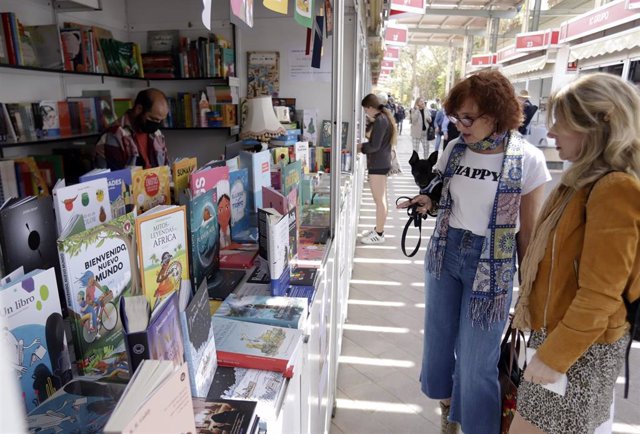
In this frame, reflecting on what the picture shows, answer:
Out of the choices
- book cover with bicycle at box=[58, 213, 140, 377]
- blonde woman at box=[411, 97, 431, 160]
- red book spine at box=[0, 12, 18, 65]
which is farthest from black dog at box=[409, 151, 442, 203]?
blonde woman at box=[411, 97, 431, 160]

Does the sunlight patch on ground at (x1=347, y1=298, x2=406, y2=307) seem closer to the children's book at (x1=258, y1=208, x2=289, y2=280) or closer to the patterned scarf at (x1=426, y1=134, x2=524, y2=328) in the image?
the patterned scarf at (x1=426, y1=134, x2=524, y2=328)

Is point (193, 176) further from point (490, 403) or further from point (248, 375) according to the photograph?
point (490, 403)

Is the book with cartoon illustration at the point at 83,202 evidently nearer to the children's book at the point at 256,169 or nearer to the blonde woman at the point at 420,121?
the children's book at the point at 256,169

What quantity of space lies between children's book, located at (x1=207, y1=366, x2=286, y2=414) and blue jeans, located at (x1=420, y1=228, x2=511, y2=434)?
1128 millimetres

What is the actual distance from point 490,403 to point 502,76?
1.37m

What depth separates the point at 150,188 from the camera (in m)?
1.46

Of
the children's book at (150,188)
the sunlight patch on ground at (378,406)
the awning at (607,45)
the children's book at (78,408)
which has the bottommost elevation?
the sunlight patch on ground at (378,406)

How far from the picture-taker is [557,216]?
1370 millimetres

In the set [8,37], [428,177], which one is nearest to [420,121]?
[8,37]

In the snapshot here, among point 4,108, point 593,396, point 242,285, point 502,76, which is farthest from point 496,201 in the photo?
point 4,108

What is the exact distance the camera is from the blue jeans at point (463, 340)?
182 cm

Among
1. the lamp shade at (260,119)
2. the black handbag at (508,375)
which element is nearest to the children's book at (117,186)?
the black handbag at (508,375)

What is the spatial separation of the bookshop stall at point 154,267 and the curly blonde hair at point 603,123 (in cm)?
90

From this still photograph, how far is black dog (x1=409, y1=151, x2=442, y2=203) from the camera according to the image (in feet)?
6.52
